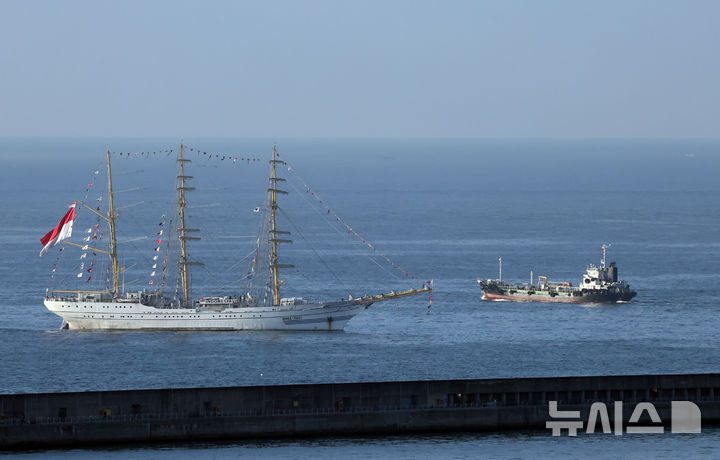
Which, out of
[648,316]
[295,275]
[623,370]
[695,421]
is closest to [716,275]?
[648,316]

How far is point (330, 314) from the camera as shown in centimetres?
11138

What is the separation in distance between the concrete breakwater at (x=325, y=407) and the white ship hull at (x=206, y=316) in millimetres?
38144

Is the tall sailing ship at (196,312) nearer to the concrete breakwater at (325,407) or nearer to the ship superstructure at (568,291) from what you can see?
the ship superstructure at (568,291)

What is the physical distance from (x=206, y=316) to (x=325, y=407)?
4029 cm

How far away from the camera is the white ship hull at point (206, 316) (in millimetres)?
111562

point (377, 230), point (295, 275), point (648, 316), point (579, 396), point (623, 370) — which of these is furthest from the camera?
point (377, 230)

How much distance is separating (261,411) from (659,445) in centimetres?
1902

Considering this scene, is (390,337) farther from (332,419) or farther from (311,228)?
(311,228)

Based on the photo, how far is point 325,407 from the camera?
238ft

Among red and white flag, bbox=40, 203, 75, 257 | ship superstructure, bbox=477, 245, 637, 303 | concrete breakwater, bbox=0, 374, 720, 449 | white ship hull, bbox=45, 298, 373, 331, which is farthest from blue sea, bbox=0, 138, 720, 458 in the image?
red and white flag, bbox=40, 203, 75, 257

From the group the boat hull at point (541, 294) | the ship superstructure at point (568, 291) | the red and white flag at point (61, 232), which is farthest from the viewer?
the boat hull at point (541, 294)

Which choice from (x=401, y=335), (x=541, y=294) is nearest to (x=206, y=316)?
(x=401, y=335)

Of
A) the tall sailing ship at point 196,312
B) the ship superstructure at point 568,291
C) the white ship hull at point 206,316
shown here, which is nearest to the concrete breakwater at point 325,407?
the tall sailing ship at point 196,312

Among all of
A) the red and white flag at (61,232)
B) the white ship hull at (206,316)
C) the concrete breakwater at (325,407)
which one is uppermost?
the red and white flag at (61,232)
